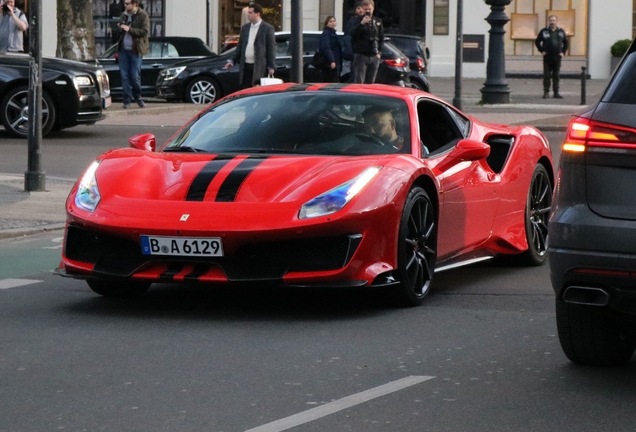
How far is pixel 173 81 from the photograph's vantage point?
26891 mm

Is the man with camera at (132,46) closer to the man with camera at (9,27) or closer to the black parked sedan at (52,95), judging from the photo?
the man with camera at (9,27)

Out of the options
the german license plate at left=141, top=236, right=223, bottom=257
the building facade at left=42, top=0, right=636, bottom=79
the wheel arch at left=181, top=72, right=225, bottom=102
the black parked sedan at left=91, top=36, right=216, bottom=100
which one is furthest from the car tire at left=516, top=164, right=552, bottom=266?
the building facade at left=42, top=0, right=636, bottom=79

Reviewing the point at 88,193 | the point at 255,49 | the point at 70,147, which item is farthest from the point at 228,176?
the point at 255,49

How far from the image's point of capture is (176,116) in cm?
2380

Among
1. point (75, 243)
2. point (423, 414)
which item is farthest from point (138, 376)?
point (75, 243)

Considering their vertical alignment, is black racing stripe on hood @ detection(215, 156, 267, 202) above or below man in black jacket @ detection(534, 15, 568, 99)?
below

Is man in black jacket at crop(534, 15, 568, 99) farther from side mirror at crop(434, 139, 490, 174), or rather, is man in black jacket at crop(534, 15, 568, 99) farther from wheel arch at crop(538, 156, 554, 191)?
side mirror at crop(434, 139, 490, 174)

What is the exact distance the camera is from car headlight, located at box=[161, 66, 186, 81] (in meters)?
26.9

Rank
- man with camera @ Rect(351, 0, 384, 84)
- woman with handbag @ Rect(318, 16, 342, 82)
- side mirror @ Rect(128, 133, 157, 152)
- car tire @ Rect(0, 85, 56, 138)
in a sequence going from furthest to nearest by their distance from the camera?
1. woman with handbag @ Rect(318, 16, 342, 82)
2. man with camera @ Rect(351, 0, 384, 84)
3. car tire @ Rect(0, 85, 56, 138)
4. side mirror @ Rect(128, 133, 157, 152)

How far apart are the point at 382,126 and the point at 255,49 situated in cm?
1260

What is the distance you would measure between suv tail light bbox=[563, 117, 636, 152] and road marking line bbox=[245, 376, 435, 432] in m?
1.11

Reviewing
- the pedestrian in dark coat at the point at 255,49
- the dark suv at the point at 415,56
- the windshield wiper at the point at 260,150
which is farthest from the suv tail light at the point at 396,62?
the windshield wiper at the point at 260,150

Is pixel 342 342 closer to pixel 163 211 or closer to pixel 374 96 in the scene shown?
pixel 163 211

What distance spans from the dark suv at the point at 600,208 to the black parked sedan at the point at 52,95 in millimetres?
14034
